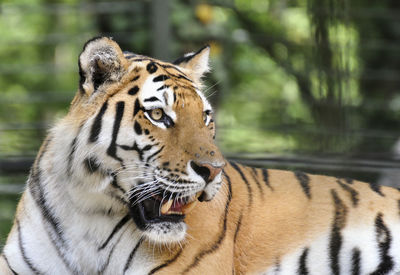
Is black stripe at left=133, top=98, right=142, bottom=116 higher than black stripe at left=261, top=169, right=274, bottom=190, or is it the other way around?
black stripe at left=133, top=98, right=142, bottom=116

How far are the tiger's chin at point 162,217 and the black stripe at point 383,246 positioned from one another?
0.60 meters

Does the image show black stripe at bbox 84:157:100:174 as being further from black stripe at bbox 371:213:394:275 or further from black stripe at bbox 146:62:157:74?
black stripe at bbox 371:213:394:275

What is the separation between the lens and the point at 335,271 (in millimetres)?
1816

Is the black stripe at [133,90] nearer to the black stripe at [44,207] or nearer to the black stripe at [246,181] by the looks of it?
the black stripe at [44,207]

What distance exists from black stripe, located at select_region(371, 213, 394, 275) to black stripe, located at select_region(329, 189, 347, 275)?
0.10 m

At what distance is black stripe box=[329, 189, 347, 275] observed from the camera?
1.82 meters

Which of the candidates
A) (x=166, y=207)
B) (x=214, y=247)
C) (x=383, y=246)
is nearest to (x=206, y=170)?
(x=166, y=207)

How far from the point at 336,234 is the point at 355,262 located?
9 cm

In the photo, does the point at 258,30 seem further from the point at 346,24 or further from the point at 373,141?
the point at 346,24

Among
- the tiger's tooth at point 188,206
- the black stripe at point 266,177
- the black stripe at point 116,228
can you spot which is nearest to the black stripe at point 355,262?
the black stripe at point 266,177

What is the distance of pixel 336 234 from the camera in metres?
1.83

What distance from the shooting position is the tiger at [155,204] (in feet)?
4.93

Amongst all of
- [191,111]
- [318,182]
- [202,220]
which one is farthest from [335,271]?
[191,111]

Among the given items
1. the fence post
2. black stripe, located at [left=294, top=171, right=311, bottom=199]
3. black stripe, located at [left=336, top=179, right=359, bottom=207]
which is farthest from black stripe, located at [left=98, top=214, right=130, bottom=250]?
the fence post
